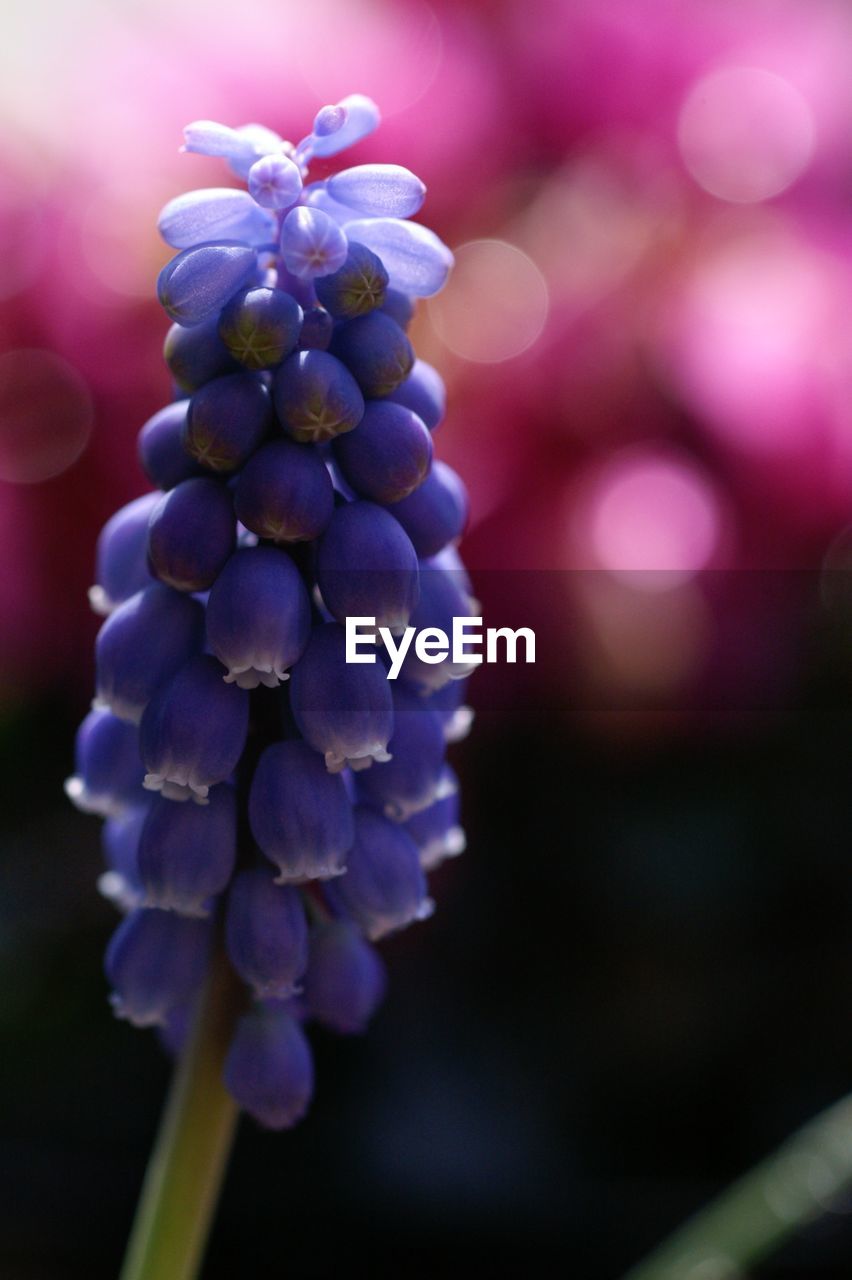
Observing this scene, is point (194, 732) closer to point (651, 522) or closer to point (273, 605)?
point (273, 605)

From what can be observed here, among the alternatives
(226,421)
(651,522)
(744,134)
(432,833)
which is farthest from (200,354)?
(744,134)

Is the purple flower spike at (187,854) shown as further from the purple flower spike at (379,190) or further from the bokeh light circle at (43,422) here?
the bokeh light circle at (43,422)

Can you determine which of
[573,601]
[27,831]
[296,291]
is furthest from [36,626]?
[296,291]

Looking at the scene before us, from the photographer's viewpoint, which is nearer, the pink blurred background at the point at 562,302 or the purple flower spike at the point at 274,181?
the purple flower spike at the point at 274,181

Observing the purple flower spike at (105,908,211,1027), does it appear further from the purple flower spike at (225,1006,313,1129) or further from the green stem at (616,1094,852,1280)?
the green stem at (616,1094,852,1280)

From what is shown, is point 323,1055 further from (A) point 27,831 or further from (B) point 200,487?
(B) point 200,487

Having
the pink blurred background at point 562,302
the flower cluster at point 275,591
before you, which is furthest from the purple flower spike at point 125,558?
the pink blurred background at point 562,302
